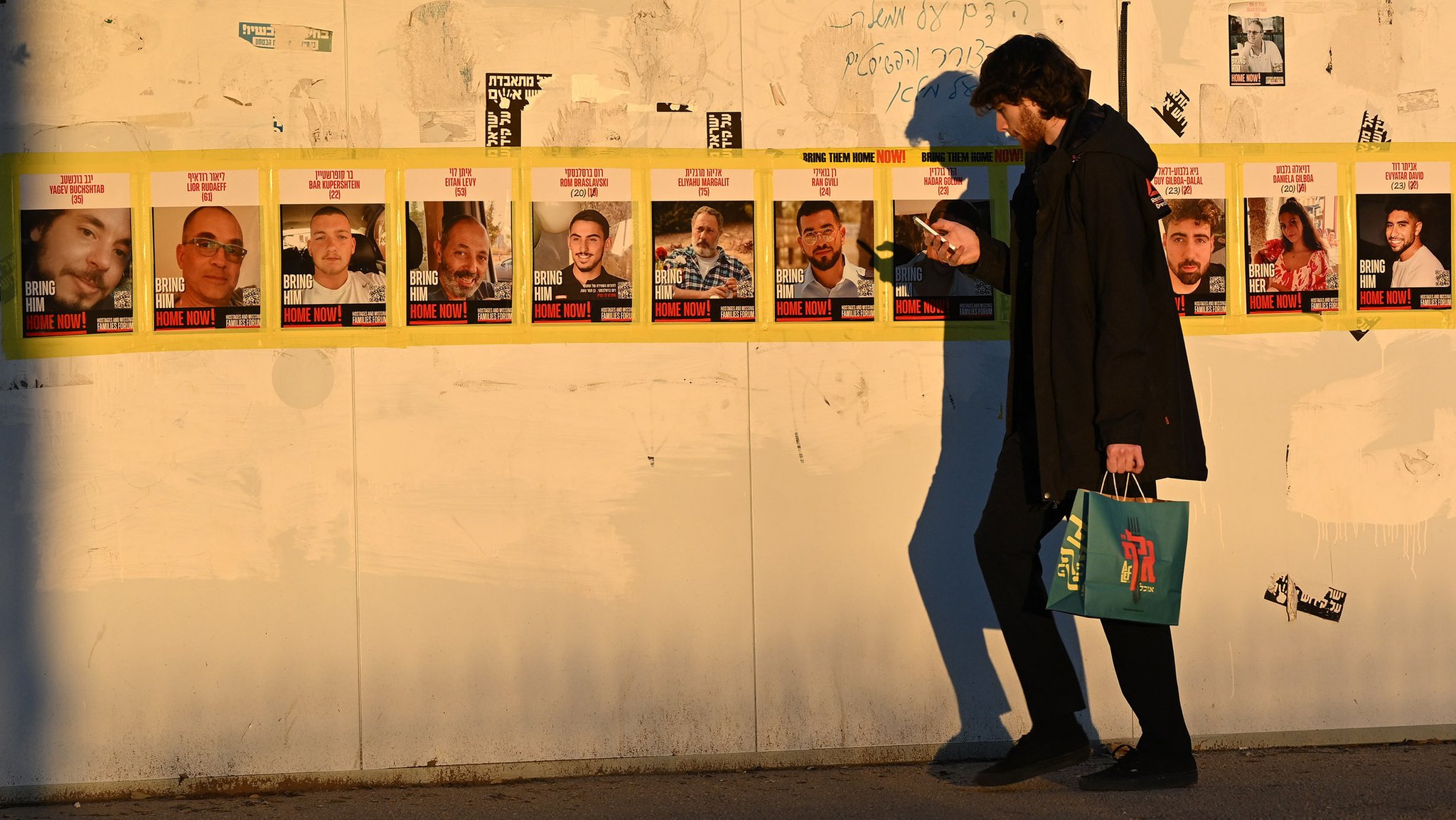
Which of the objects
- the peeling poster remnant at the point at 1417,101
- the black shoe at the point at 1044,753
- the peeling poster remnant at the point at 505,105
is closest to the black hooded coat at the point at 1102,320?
the black shoe at the point at 1044,753

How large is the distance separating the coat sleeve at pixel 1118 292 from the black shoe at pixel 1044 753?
842mm

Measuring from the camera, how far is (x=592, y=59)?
452 cm

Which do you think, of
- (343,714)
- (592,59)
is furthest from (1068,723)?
(592,59)

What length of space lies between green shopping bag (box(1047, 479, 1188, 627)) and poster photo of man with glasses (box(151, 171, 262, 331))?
260 cm

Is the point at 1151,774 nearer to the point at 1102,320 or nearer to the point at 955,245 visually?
the point at 1102,320

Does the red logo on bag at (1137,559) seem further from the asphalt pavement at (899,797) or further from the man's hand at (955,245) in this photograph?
the man's hand at (955,245)

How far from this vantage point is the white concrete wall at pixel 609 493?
14.4 ft

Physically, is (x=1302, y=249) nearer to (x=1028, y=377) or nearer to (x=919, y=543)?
(x=1028, y=377)

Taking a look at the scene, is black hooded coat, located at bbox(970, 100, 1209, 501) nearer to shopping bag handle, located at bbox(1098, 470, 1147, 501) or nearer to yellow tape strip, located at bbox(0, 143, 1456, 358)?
shopping bag handle, located at bbox(1098, 470, 1147, 501)

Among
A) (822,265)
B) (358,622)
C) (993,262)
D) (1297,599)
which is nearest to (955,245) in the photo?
(993,262)

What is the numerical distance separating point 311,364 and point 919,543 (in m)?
2.01

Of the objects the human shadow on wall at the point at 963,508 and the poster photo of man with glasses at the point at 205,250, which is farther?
the human shadow on wall at the point at 963,508

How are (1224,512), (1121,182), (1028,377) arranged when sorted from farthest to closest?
(1224,512)
(1028,377)
(1121,182)

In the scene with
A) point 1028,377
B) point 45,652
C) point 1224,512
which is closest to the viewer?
point 1028,377
